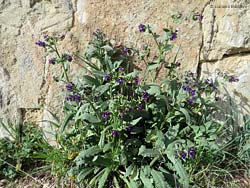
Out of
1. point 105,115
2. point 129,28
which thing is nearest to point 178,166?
point 105,115

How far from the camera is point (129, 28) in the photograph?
254 cm

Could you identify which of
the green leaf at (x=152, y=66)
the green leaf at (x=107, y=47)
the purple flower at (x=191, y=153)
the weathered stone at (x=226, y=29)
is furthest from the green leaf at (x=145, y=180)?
the weathered stone at (x=226, y=29)

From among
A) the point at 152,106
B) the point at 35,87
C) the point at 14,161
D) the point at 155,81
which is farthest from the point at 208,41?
the point at 14,161

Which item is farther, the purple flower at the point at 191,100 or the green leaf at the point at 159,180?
the purple flower at the point at 191,100

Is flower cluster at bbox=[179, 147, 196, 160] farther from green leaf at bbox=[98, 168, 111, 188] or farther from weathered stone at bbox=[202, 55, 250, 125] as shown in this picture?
weathered stone at bbox=[202, 55, 250, 125]

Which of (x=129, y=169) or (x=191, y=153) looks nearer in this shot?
(x=191, y=153)

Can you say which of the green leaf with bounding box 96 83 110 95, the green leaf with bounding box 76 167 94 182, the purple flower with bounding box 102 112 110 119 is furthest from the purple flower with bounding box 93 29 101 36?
the green leaf with bounding box 76 167 94 182

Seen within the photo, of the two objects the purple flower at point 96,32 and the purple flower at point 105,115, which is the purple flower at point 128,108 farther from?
the purple flower at point 96,32

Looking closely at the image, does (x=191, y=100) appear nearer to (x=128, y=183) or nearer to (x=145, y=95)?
(x=145, y=95)

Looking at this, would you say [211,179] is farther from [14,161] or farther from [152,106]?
[14,161]

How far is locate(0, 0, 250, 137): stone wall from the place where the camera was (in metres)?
2.51

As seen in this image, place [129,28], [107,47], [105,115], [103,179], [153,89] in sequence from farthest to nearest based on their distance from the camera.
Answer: [129,28] < [107,47] < [153,89] < [103,179] < [105,115]

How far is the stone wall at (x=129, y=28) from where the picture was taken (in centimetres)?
251

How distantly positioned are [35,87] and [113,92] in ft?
1.96
